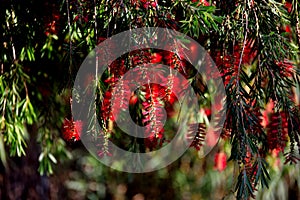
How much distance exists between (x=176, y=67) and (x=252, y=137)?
214 mm

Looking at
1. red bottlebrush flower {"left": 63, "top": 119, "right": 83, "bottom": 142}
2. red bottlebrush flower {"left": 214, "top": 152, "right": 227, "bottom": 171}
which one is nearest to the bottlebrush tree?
red bottlebrush flower {"left": 63, "top": 119, "right": 83, "bottom": 142}

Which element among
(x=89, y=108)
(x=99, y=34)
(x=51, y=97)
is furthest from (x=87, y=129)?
(x=51, y=97)

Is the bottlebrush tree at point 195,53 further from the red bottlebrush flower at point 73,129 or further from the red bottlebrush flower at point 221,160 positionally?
the red bottlebrush flower at point 221,160

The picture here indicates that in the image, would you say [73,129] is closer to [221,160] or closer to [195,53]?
[195,53]

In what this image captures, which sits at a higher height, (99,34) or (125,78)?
(99,34)

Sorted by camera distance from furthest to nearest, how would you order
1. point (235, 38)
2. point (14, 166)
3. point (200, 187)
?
point (200, 187) → point (14, 166) → point (235, 38)

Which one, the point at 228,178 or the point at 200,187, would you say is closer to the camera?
the point at 228,178

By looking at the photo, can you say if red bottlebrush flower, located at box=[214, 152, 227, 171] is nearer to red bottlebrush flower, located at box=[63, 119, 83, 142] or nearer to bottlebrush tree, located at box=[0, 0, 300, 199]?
bottlebrush tree, located at box=[0, 0, 300, 199]

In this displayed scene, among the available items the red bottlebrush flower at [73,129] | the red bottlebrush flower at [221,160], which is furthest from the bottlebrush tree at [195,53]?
the red bottlebrush flower at [221,160]

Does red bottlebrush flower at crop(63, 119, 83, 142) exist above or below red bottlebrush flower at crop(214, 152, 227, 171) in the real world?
above

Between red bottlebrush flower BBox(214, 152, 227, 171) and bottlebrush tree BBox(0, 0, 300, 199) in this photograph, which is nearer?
bottlebrush tree BBox(0, 0, 300, 199)

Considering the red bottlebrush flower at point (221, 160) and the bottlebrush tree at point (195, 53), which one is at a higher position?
the bottlebrush tree at point (195, 53)

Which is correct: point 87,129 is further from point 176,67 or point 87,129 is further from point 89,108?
point 176,67

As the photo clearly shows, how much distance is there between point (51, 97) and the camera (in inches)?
65.0
